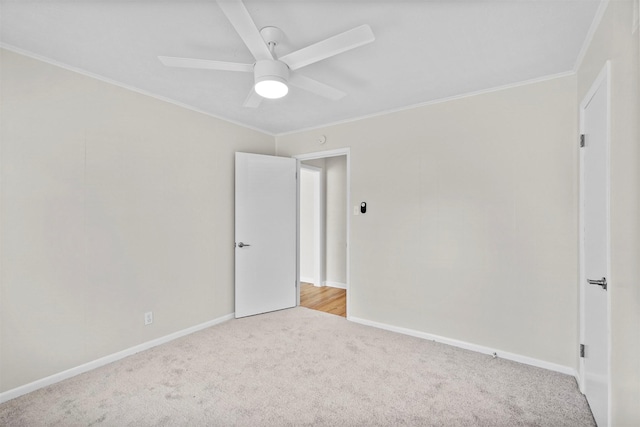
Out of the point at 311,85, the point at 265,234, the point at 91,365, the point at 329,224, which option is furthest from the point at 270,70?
the point at 329,224

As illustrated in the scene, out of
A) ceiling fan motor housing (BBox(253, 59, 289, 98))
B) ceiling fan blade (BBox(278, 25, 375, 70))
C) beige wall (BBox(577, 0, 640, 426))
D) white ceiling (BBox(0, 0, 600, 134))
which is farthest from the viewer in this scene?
ceiling fan motor housing (BBox(253, 59, 289, 98))

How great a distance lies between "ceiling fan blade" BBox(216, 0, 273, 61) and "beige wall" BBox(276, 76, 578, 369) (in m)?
1.89

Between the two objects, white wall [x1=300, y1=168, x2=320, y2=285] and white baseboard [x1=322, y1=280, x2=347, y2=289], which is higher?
white wall [x1=300, y1=168, x2=320, y2=285]

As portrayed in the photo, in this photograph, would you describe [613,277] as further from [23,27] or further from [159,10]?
[23,27]

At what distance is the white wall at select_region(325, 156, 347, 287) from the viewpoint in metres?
4.89

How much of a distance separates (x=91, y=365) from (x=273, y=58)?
276cm

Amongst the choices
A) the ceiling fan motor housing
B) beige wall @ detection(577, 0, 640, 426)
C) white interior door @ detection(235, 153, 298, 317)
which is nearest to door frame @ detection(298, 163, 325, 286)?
white interior door @ detection(235, 153, 298, 317)

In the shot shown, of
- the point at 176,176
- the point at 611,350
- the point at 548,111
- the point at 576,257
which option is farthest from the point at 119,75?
the point at 576,257

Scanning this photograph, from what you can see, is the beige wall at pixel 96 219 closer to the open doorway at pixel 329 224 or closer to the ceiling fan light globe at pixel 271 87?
the ceiling fan light globe at pixel 271 87

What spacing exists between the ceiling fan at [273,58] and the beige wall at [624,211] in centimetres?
113

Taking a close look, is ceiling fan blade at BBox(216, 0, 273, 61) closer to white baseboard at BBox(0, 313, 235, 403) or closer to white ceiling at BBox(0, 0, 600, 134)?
white ceiling at BBox(0, 0, 600, 134)

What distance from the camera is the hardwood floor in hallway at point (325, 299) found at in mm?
3855

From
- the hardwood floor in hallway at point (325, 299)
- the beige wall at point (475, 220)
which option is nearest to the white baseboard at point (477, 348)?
the beige wall at point (475, 220)

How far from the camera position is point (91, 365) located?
234 cm
